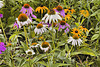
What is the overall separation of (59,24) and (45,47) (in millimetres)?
368

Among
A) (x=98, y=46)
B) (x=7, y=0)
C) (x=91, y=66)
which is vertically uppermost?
(x=7, y=0)

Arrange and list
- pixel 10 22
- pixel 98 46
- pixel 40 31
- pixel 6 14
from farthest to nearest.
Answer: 1. pixel 6 14
2. pixel 10 22
3. pixel 98 46
4. pixel 40 31

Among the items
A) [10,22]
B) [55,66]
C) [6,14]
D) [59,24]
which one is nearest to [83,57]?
[59,24]

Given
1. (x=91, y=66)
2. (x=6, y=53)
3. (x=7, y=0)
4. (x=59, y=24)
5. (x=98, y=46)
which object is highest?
(x=7, y=0)

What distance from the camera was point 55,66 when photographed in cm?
81

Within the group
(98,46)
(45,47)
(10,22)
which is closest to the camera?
(45,47)

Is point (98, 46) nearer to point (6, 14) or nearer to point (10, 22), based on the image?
point (10, 22)

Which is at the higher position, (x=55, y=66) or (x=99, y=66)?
(x=55, y=66)

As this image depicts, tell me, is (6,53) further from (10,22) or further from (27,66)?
(10,22)

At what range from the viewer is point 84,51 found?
104cm

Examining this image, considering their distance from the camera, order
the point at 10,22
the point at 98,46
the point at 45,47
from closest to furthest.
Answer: the point at 45,47
the point at 98,46
the point at 10,22

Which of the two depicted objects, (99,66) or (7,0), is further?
(7,0)

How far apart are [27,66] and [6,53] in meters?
0.15

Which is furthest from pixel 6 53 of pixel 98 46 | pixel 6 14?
pixel 6 14
